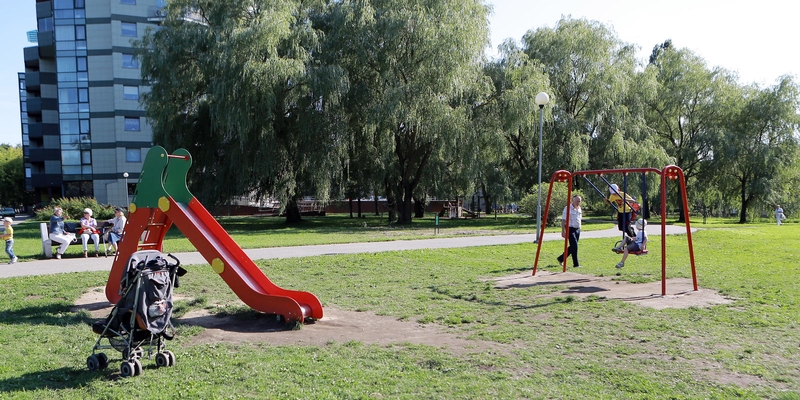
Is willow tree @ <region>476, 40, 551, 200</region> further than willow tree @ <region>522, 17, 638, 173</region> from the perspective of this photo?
No

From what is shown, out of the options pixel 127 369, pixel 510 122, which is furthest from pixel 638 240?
pixel 510 122

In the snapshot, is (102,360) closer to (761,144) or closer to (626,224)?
(626,224)

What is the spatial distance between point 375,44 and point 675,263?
1863cm

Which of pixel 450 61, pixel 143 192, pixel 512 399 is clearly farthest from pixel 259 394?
pixel 450 61

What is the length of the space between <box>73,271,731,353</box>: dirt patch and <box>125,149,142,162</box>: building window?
49.6 m

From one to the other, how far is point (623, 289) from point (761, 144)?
109 ft

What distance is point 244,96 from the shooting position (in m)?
25.1

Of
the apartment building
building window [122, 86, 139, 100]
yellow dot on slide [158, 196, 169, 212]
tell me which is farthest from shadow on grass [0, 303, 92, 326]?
building window [122, 86, 139, 100]

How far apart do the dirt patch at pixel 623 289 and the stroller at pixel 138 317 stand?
20.0ft

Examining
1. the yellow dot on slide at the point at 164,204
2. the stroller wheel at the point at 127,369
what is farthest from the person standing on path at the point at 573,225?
the stroller wheel at the point at 127,369

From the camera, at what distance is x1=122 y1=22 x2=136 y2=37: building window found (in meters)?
53.0

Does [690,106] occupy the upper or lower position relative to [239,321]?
upper

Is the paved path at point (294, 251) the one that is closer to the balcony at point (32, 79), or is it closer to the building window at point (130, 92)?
the building window at point (130, 92)

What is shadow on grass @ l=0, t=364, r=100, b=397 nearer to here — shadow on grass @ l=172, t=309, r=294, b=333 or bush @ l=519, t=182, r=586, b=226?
shadow on grass @ l=172, t=309, r=294, b=333
